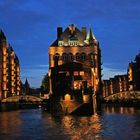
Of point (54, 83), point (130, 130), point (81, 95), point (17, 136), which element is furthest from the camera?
point (54, 83)

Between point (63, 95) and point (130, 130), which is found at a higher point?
point (63, 95)

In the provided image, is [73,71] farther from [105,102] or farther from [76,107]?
[105,102]

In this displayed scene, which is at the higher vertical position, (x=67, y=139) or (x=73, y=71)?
(x=73, y=71)

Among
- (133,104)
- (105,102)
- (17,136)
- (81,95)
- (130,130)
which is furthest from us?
(105,102)

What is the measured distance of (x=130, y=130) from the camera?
68188 mm

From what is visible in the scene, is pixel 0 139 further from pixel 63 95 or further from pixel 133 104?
pixel 133 104

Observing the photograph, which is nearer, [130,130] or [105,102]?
[130,130]

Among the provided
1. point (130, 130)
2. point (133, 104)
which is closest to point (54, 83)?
point (133, 104)

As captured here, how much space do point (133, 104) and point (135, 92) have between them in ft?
78.1

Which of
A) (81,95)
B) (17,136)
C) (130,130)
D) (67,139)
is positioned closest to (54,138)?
(67,139)

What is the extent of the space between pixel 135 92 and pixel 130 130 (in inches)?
5221

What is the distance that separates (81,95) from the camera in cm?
11450

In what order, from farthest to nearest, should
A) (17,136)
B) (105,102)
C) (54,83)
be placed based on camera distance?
(105,102), (54,83), (17,136)

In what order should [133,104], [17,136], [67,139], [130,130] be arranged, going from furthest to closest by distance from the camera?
[133,104] < [130,130] < [17,136] < [67,139]
